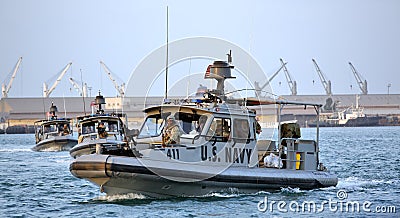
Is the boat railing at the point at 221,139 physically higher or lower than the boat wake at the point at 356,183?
higher

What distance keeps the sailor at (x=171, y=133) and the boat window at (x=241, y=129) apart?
1.99 metres

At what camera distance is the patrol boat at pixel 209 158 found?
897 inches

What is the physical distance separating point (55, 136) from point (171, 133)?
1513 inches

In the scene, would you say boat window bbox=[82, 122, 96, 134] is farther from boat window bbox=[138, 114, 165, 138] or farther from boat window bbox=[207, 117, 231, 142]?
boat window bbox=[207, 117, 231, 142]

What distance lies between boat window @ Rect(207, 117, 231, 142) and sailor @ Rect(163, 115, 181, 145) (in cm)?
100

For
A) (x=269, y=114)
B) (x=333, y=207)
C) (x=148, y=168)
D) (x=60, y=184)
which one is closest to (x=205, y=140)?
(x=148, y=168)

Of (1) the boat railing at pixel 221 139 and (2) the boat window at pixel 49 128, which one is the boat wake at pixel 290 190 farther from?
(2) the boat window at pixel 49 128

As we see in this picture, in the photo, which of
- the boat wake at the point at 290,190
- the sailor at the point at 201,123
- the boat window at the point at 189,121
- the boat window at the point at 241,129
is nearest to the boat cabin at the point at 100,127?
the boat wake at the point at 290,190

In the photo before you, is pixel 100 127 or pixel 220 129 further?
pixel 100 127

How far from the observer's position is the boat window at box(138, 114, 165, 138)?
83.3 feet

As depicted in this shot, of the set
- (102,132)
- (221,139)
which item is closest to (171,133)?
(221,139)

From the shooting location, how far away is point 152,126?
2566 cm

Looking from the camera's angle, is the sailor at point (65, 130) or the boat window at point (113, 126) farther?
the sailor at point (65, 130)

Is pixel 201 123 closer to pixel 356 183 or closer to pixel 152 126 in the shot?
pixel 152 126
